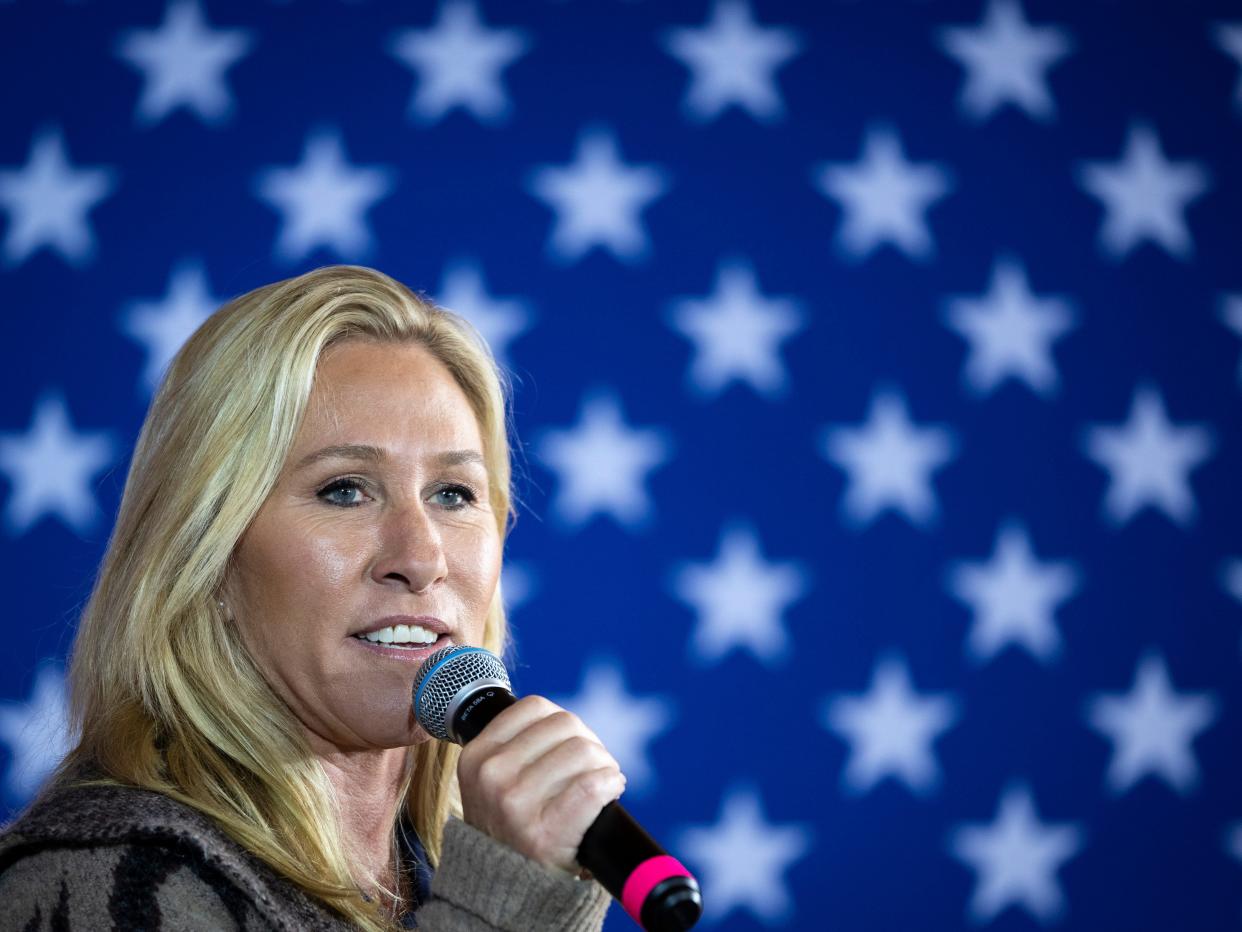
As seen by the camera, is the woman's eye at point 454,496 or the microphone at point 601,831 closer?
the microphone at point 601,831

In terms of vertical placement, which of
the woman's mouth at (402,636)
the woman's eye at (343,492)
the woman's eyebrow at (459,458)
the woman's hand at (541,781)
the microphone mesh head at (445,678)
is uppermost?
the woman's eyebrow at (459,458)

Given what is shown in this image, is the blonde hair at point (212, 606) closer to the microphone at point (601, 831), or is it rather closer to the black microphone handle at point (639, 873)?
the microphone at point (601, 831)

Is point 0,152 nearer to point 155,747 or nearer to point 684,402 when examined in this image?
point 684,402

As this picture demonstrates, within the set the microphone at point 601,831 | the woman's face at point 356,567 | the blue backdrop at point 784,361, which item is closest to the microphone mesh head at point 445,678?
the microphone at point 601,831

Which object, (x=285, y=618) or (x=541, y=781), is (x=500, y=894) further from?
(x=285, y=618)

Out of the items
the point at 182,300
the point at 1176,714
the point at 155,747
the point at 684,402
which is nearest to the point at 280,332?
the point at 155,747

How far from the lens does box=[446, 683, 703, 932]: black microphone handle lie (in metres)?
0.87

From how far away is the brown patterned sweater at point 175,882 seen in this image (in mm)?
1036

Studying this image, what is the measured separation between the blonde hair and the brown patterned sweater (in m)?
0.10

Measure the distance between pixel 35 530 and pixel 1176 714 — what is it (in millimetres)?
2300

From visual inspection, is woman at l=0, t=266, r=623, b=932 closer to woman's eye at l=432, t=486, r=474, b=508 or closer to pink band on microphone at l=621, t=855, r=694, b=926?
woman's eye at l=432, t=486, r=474, b=508

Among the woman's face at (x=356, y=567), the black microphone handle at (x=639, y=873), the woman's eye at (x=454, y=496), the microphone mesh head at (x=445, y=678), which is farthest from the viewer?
the woman's eye at (x=454, y=496)

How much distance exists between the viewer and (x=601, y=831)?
990mm

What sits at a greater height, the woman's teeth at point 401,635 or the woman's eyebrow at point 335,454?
the woman's eyebrow at point 335,454
